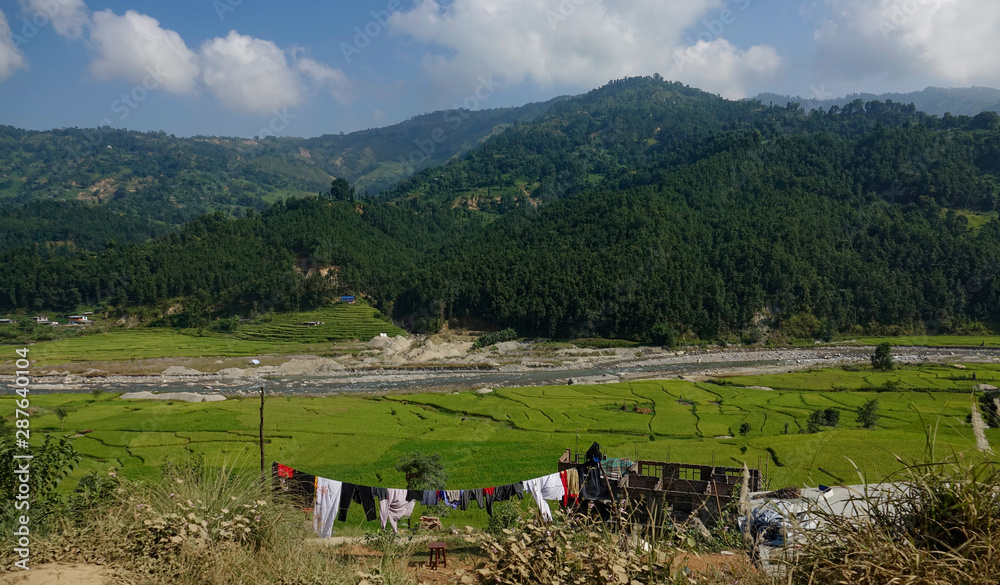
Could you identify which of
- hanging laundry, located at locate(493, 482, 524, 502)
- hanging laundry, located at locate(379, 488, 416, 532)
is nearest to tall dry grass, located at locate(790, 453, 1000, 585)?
hanging laundry, located at locate(493, 482, 524, 502)

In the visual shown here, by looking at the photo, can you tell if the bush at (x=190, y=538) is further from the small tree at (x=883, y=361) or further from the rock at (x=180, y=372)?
the small tree at (x=883, y=361)

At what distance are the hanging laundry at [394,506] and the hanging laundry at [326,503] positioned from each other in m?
1.35

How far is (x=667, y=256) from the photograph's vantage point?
103 metres

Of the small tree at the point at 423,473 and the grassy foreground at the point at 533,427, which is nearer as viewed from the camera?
the small tree at the point at 423,473

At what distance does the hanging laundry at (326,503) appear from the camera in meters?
15.7

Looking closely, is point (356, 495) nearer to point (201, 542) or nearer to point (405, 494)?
point (405, 494)

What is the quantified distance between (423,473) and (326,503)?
6549mm

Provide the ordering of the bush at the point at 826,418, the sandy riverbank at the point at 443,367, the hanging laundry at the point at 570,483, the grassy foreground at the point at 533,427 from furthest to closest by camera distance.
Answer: the sandy riverbank at the point at 443,367 < the bush at the point at 826,418 < the grassy foreground at the point at 533,427 < the hanging laundry at the point at 570,483

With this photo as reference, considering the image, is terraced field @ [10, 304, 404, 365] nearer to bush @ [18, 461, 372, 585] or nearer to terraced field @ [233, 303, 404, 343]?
terraced field @ [233, 303, 404, 343]

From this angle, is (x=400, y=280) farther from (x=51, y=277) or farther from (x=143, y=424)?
(x=143, y=424)

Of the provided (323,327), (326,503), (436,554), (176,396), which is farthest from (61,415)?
(323,327)

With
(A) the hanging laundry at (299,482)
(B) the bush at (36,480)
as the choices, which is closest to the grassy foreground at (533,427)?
(A) the hanging laundry at (299,482)

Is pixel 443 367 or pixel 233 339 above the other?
pixel 233 339

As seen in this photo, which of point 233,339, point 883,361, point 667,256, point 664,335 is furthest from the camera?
point 667,256
